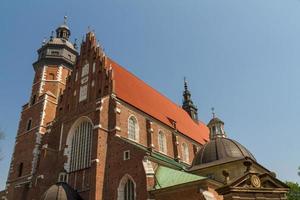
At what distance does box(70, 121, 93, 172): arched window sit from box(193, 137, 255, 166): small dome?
8.13 meters

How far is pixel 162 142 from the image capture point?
27.5 m

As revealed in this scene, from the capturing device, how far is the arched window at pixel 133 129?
79.3 feet

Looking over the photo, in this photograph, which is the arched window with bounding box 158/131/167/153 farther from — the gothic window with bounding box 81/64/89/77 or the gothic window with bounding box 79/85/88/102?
the gothic window with bounding box 81/64/89/77

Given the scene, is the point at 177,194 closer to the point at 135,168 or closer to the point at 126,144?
the point at 135,168

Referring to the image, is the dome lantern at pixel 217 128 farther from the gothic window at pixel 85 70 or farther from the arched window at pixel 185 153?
the gothic window at pixel 85 70

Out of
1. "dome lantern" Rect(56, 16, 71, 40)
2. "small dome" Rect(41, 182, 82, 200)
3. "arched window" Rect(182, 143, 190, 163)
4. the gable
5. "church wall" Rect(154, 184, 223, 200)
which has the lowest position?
the gable

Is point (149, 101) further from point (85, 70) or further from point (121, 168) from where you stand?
point (121, 168)


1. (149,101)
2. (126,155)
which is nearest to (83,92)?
(149,101)

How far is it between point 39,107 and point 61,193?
13.5 m

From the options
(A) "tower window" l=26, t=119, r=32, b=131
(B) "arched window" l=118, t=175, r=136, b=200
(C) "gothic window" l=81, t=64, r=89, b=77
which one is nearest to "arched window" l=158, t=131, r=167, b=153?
(B) "arched window" l=118, t=175, r=136, b=200

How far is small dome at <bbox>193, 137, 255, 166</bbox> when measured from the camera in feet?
74.7

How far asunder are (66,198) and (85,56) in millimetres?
13306

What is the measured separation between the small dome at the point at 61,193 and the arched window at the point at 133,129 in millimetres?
5783

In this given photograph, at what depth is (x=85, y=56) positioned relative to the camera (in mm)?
28297
